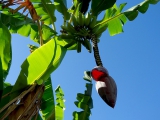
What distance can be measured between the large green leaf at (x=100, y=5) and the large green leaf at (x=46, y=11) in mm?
282

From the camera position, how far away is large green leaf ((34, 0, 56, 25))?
1.87 m

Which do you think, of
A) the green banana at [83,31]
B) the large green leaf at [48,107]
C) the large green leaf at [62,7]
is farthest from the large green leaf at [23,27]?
the large green leaf at [48,107]

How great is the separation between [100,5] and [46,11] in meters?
0.38

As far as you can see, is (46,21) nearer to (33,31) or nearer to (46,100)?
(33,31)

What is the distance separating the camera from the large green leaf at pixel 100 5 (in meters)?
1.96

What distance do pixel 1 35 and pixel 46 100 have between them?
1.68ft

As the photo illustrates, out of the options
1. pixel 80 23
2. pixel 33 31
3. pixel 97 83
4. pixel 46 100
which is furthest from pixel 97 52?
pixel 33 31

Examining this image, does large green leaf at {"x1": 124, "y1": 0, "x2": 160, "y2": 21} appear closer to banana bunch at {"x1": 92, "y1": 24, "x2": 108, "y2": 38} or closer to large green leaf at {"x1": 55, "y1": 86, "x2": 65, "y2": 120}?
banana bunch at {"x1": 92, "y1": 24, "x2": 108, "y2": 38}

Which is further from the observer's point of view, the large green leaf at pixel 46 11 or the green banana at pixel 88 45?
the large green leaf at pixel 46 11

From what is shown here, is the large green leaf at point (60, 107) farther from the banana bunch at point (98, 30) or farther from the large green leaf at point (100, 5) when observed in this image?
the large green leaf at point (100, 5)

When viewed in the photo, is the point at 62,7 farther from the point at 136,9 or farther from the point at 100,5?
the point at 136,9

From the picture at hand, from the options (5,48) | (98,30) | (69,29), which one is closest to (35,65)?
(5,48)

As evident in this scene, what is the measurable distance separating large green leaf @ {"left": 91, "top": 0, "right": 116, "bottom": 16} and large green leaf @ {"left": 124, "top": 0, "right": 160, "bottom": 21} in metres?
0.13

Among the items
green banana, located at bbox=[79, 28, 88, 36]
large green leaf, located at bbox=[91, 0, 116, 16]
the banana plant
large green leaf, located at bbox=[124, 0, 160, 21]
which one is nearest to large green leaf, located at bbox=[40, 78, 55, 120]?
the banana plant
